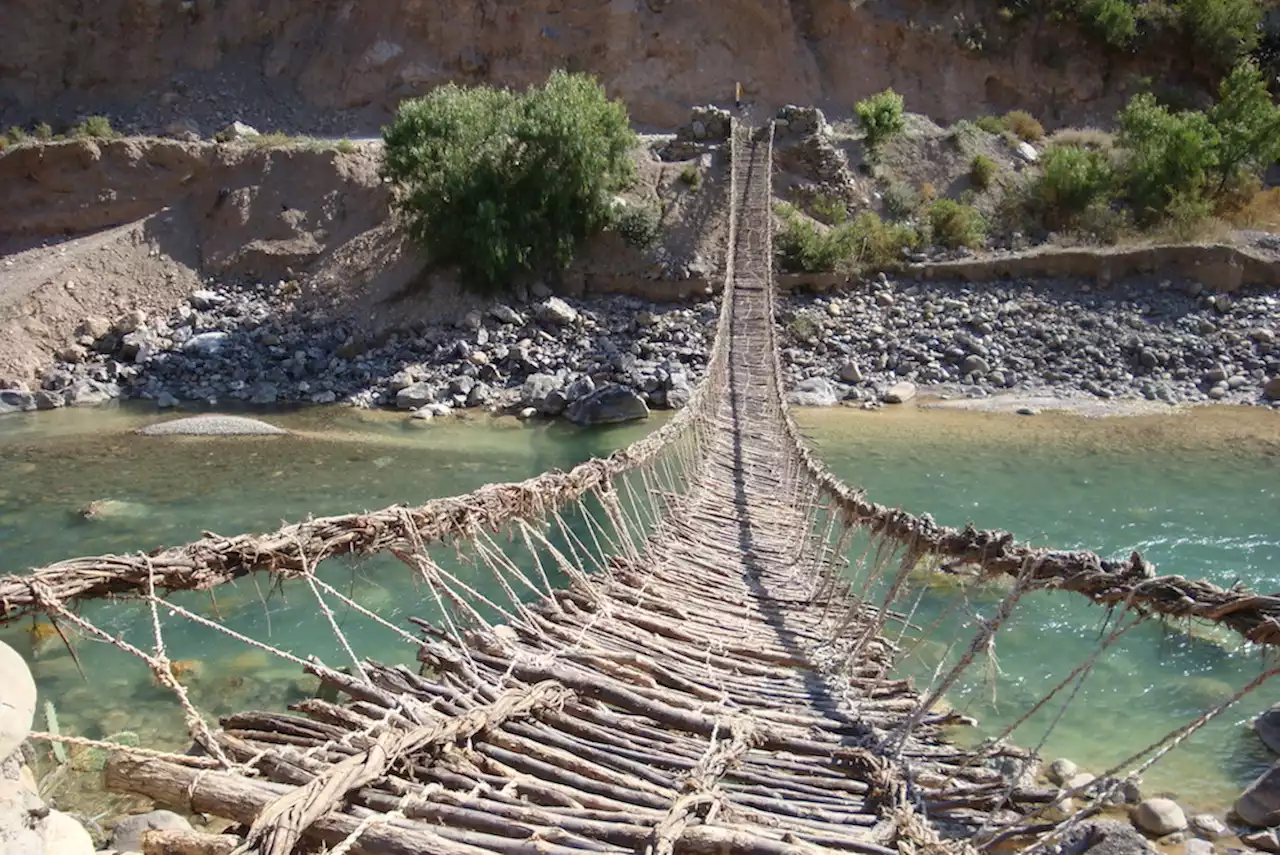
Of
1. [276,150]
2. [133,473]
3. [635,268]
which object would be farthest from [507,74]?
[133,473]

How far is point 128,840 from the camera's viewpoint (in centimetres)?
343

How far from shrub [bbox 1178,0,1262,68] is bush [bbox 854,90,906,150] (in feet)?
29.2

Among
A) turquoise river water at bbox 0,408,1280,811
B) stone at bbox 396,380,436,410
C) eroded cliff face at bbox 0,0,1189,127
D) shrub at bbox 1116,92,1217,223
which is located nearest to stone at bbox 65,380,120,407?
turquoise river water at bbox 0,408,1280,811

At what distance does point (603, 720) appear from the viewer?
2.27 meters

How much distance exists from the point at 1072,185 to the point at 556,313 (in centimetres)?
876

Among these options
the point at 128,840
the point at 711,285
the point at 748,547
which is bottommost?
the point at 128,840

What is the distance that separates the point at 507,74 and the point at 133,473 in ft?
49.7

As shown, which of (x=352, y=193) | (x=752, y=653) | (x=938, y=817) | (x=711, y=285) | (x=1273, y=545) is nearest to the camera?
(x=938, y=817)

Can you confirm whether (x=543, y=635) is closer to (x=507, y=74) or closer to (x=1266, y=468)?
(x=1266, y=468)

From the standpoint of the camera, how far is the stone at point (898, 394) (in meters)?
12.0

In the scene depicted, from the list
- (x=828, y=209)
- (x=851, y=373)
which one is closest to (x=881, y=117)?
(x=828, y=209)

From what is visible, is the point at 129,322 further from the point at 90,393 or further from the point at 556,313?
the point at 556,313

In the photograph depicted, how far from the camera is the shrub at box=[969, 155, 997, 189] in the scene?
635 inches

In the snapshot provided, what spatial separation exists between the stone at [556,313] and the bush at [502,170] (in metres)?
0.79
